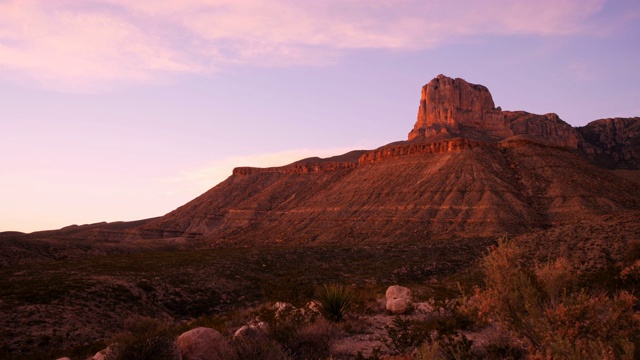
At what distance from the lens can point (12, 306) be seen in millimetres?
17688

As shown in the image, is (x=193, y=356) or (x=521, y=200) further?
(x=521, y=200)

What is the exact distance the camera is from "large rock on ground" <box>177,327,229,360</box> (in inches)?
343

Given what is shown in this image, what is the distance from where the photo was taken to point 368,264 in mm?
35188

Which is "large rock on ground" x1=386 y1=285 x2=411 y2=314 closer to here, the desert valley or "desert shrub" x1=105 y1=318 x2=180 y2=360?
the desert valley

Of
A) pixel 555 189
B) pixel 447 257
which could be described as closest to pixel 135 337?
pixel 447 257

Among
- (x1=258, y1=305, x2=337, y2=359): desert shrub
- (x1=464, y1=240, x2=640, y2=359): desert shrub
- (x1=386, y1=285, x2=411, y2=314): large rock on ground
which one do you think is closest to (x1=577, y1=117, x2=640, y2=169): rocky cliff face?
(x1=386, y1=285, x2=411, y2=314): large rock on ground

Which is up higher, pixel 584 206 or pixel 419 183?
pixel 419 183

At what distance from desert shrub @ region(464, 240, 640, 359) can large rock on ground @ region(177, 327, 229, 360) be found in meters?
5.22

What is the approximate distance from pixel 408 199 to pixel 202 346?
56.9 m

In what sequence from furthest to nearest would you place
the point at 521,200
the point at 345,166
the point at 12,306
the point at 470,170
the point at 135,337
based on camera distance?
the point at 345,166 → the point at 470,170 → the point at 521,200 → the point at 12,306 → the point at 135,337

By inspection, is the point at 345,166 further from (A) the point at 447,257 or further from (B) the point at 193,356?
(B) the point at 193,356

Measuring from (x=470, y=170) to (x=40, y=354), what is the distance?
6137 centimetres

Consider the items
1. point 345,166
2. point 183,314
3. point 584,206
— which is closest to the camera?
point 183,314

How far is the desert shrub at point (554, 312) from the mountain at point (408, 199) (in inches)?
1083
